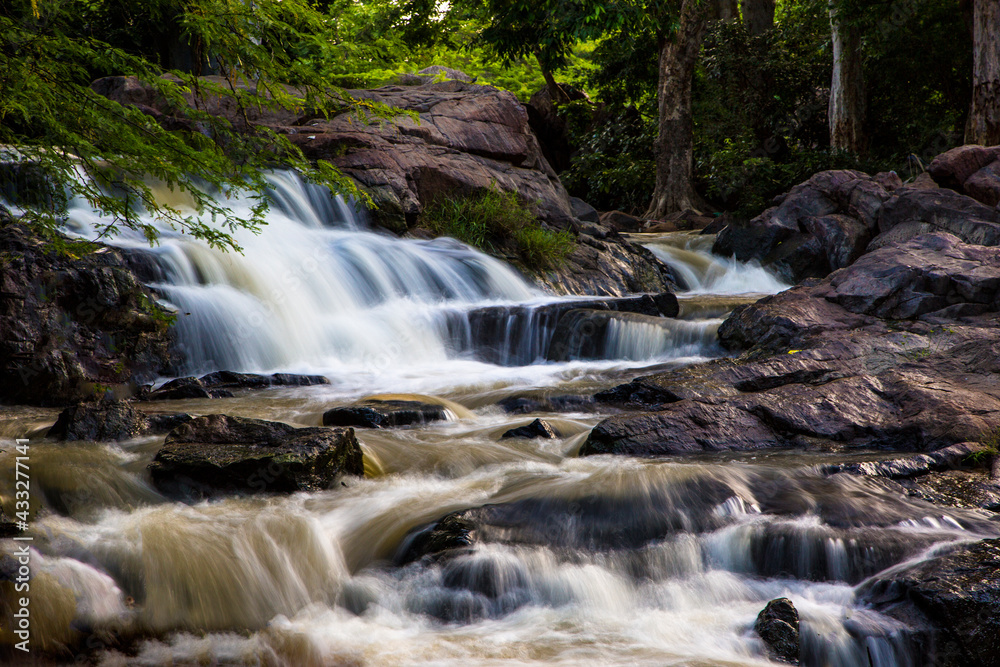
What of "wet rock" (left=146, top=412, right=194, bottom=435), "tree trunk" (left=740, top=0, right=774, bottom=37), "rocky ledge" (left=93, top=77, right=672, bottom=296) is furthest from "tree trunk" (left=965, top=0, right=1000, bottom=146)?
"wet rock" (left=146, top=412, right=194, bottom=435)

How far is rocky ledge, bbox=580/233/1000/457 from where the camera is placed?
4645 millimetres

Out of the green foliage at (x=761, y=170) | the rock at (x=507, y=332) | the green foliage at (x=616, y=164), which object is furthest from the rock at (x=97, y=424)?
the green foliage at (x=616, y=164)

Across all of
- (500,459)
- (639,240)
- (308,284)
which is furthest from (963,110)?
(500,459)

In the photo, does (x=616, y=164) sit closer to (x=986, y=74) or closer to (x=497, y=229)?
(x=986, y=74)

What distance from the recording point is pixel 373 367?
300 inches

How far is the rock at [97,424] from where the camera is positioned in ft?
15.1

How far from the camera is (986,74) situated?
44.3 feet

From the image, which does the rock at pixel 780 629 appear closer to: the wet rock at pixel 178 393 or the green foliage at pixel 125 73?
the green foliage at pixel 125 73

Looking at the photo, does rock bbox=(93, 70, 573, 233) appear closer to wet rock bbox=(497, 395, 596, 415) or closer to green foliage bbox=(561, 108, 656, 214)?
wet rock bbox=(497, 395, 596, 415)

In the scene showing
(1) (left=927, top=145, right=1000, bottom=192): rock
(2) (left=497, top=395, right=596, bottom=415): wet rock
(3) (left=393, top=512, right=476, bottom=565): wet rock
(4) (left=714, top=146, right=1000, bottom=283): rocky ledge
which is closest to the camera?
(3) (left=393, top=512, right=476, bottom=565): wet rock

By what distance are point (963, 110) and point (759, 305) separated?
13.4 metres

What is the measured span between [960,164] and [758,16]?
9271 mm

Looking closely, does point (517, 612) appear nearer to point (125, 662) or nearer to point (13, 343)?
point (125, 662)

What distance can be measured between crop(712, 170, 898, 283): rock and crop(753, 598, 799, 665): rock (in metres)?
9.54
